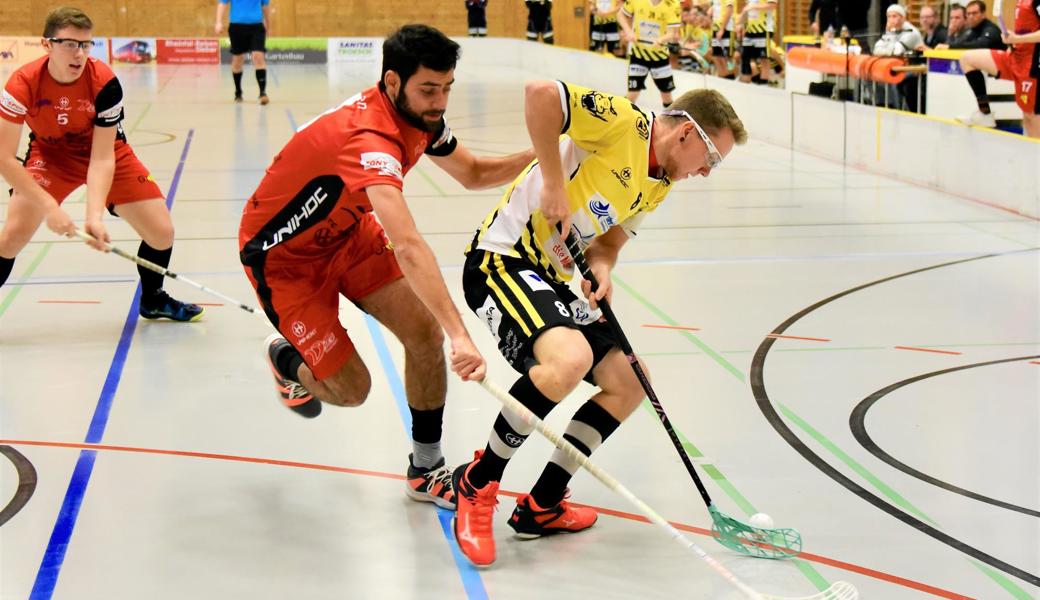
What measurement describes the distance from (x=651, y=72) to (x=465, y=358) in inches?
414

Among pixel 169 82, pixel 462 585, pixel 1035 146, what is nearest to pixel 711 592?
pixel 462 585

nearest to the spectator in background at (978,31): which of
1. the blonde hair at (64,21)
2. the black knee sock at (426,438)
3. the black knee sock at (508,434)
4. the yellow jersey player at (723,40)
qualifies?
the yellow jersey player at (723,40)

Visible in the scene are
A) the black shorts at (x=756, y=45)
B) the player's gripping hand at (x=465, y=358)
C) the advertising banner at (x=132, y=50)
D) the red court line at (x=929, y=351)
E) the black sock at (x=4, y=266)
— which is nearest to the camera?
the player's gripping hand at (x=465, y=358)

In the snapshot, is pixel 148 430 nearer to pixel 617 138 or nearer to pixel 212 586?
pixel 212 586

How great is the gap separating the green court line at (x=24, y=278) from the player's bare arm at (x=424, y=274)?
11.7ft

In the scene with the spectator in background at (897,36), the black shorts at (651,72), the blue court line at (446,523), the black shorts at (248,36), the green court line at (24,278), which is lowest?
the blue court line at (446,523)

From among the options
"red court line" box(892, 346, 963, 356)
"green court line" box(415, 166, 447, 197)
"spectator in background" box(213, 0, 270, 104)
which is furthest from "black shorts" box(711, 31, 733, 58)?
"red court line" box(892, 346, 963, 356)

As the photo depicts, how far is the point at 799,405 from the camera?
454 centimetres

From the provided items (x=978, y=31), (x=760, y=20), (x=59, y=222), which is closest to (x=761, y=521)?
(x=59, y=222)

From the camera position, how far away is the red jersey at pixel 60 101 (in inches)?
198

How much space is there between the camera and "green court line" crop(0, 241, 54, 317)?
607cm

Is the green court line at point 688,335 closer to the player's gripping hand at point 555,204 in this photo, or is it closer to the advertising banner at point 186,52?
the player's gripping hand at point 555,204

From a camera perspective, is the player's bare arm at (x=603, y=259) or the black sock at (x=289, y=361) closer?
the player's bare arm at (x=603, y=259)

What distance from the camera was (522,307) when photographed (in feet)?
10.7
